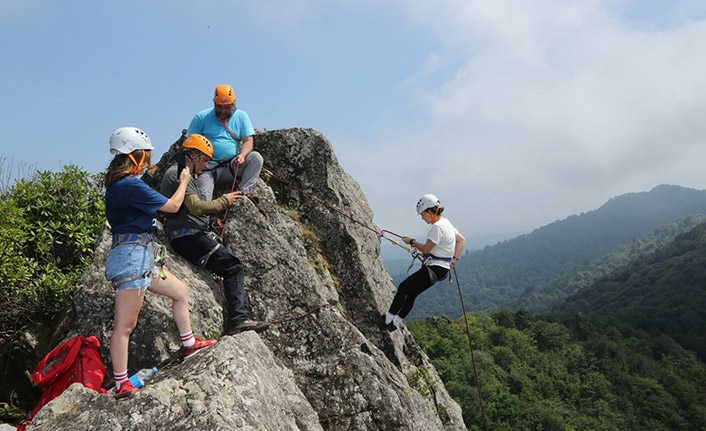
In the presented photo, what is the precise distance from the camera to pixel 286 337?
6668 mm

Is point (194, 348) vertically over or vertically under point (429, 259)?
under

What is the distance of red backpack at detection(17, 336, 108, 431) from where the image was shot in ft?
15.5

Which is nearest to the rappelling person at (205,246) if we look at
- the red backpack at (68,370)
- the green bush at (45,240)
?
the red backpack at (68,370)

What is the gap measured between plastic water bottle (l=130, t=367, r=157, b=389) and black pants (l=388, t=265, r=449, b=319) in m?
4.73

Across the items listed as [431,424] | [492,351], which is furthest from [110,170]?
[492,351]

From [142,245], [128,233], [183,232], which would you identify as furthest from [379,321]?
[128,233]

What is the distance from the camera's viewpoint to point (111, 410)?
387cm

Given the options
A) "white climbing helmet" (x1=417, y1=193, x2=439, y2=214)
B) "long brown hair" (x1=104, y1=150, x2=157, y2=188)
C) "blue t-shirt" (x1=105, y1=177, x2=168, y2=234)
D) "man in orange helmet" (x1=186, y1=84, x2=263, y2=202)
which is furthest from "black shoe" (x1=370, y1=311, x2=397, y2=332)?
"long brown hair" (x1=104, y1=150, x2=157, y2=188)

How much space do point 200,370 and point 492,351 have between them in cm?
9236

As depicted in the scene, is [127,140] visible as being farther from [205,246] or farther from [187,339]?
[187,339]

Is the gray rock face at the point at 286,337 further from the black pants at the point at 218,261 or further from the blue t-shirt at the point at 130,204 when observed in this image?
the blue t-shirt at the point at 130,204

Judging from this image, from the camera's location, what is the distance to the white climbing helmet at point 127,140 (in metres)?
4.66

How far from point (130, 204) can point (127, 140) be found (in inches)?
30.2

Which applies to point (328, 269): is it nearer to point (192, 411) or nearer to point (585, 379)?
point (192, 411)
